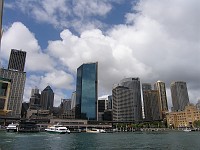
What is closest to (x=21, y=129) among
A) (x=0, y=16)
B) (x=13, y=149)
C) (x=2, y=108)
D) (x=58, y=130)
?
(x=58, y=130)

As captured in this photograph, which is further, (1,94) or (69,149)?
(69,149)

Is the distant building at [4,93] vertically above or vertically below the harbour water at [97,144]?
above

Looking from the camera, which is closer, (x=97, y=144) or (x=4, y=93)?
(x=4, y=93)

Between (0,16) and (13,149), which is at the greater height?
(0,16)

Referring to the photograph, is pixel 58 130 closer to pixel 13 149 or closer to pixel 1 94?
pixel 13 149

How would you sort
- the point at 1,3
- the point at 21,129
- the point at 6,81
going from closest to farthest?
the point at 1,3
the point at 6,81
the point at 21,129

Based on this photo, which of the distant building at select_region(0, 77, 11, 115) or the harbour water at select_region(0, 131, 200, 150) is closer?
the distant building at select_region(0, 77, 11, 115)

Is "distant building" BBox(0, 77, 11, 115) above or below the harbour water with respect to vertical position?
above

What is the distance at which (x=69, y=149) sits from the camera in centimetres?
6875

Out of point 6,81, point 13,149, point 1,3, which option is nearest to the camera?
point 1,3

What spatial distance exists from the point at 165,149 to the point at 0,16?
211 ft

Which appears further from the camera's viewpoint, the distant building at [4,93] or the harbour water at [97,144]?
the harbour water at [97,144]

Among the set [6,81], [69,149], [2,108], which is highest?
[6,81]

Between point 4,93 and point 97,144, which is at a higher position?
point 4,93
